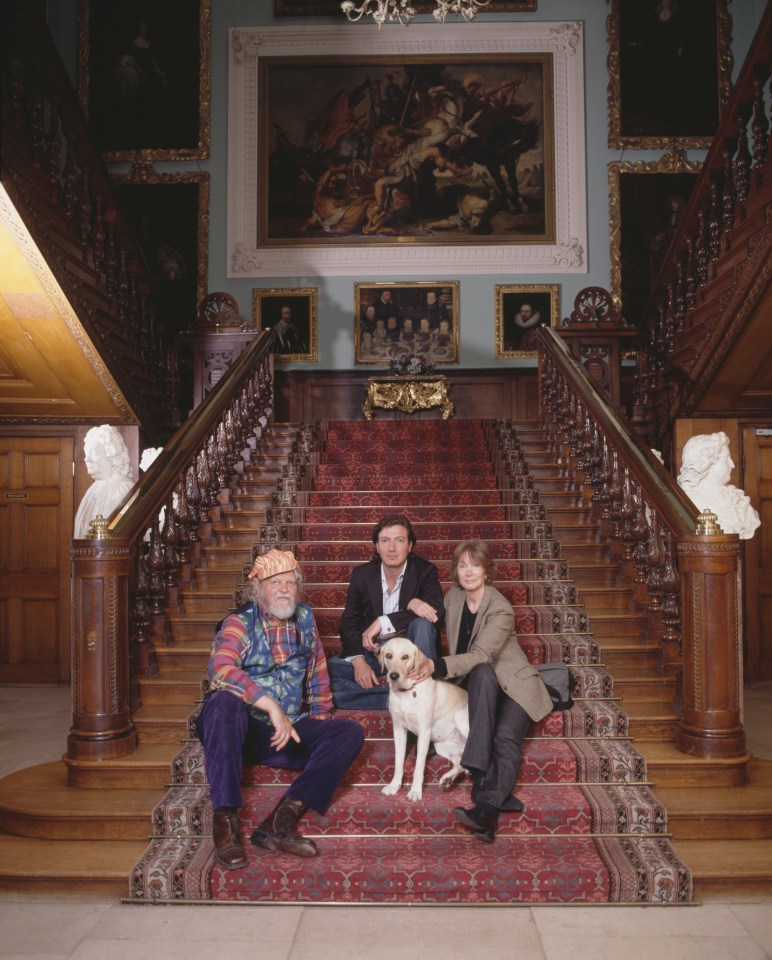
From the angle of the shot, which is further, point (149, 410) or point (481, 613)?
point (149, 410)

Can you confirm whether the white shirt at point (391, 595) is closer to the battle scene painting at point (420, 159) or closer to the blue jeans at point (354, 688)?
the blue jeans at point (354, 688)

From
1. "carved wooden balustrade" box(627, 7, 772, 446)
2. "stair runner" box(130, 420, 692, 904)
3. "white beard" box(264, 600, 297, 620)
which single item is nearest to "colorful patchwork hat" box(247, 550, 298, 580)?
"white beard" box(264, 600, 297, 620)

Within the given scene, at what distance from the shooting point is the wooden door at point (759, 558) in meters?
7.27

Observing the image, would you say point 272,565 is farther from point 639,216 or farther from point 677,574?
point 639,216

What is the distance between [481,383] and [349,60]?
393 cm

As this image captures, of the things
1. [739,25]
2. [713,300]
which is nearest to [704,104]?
[739,25]

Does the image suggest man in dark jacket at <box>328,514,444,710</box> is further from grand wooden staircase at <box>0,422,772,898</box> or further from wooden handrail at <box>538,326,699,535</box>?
wooden handrail at <box>538,326,699,535</box>

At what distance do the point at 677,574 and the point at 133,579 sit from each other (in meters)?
2.56

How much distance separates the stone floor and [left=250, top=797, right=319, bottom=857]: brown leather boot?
20 centimetres

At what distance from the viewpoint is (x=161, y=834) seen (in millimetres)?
3477

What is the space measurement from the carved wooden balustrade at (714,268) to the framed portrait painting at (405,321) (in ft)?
8.05

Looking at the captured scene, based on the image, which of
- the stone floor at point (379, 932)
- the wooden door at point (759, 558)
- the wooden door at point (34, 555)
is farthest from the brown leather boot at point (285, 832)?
the wooden door at point (759, 558)

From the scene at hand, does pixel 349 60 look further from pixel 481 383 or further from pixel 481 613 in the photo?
pixel 481 613

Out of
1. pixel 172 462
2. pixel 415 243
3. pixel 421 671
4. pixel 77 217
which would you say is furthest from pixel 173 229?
pixel 421 671
